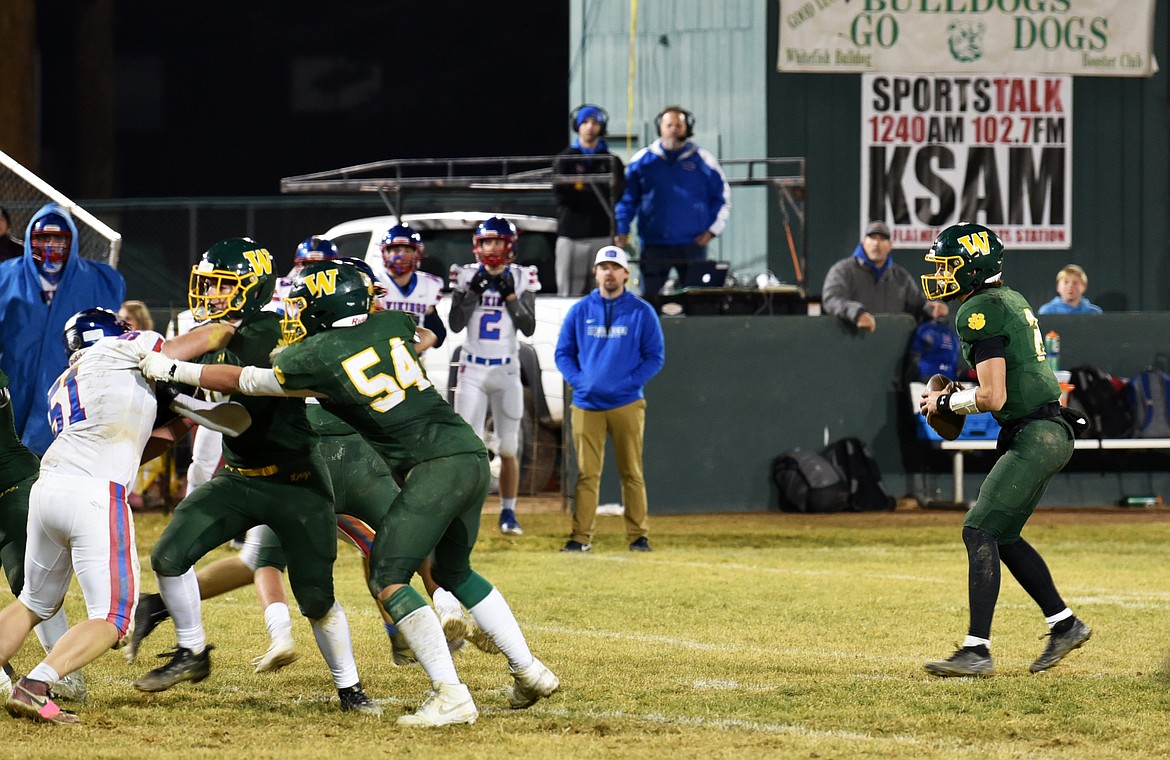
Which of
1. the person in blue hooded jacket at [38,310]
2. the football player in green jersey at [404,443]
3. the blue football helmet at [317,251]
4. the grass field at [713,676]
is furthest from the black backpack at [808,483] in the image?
the football player in green jersey at [404,443]

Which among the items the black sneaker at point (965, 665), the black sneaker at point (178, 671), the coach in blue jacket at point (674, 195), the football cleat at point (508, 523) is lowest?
the football cleat at point (508, 523)

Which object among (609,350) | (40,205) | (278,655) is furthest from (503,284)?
(278,655)

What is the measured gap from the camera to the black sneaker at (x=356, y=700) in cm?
617

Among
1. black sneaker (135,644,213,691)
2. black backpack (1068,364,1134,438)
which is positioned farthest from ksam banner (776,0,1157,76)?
black sneaker (135,644,213,691)

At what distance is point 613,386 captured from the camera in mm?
11992

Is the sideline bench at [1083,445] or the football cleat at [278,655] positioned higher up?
the sideline bench at [1083,445]

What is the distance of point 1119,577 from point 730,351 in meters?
4.73

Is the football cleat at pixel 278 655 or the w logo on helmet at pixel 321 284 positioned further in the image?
the football cleat at pixel 278 655

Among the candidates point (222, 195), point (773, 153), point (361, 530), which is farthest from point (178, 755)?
point (222, 195)

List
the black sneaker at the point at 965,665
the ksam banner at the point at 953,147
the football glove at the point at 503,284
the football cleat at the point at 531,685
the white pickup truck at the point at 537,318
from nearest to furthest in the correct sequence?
the football cleat at the point at 531,685
the black sneaker at the point at 965,665
the football glove at the point at 503,284
the white pickup truck at the point at 537,318
the ksam banner at the point at 953,147

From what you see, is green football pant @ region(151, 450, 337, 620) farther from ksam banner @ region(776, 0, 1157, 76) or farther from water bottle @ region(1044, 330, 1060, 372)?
ksam banner @ region(776, 0, 1157, 76)

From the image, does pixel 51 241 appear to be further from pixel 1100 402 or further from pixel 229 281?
pixel 1100 402

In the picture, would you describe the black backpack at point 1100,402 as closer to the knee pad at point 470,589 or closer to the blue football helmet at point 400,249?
the blue football helmet at point 400,249

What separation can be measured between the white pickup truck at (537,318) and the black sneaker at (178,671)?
794cm
